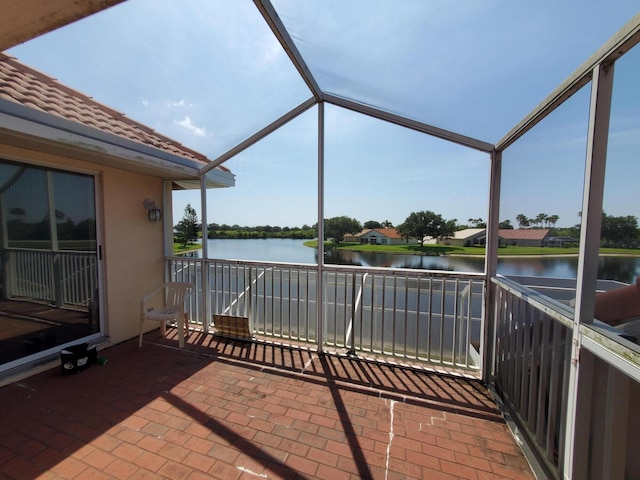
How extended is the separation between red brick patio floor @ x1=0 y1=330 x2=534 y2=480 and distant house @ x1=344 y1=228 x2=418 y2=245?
4.88 feet

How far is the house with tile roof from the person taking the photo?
256cm

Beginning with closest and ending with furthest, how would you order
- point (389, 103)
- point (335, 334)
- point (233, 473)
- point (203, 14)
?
point (233, 473) → point (203, 14) → point (389, 103) → point (335, 334)

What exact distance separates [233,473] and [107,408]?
1375 millimetres

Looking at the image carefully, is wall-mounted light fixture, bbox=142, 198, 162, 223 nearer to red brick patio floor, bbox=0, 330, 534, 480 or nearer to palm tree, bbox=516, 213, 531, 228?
red brick patio floor, bbox=0, 330, 534, 480

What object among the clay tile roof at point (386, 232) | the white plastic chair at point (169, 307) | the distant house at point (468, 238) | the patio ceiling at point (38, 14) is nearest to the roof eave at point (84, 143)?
the patio ceiling at point (38, 14)

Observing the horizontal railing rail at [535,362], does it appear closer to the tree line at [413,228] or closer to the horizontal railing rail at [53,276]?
the tree line at [413,228]

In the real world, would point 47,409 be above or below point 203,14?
below

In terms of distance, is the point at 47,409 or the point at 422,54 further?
the point at 47,409

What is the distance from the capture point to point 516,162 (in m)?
2.19

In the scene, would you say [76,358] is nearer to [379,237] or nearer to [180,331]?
[180,331]

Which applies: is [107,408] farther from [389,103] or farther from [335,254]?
[389,103]

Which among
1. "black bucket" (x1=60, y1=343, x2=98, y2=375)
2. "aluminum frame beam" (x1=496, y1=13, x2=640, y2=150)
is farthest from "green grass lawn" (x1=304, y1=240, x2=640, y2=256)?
"black bucket" (x1=60, y1=343, x2=98, y2=375)

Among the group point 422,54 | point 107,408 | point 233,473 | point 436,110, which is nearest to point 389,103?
point 436,110

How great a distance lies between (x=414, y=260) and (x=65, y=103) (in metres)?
4.02
